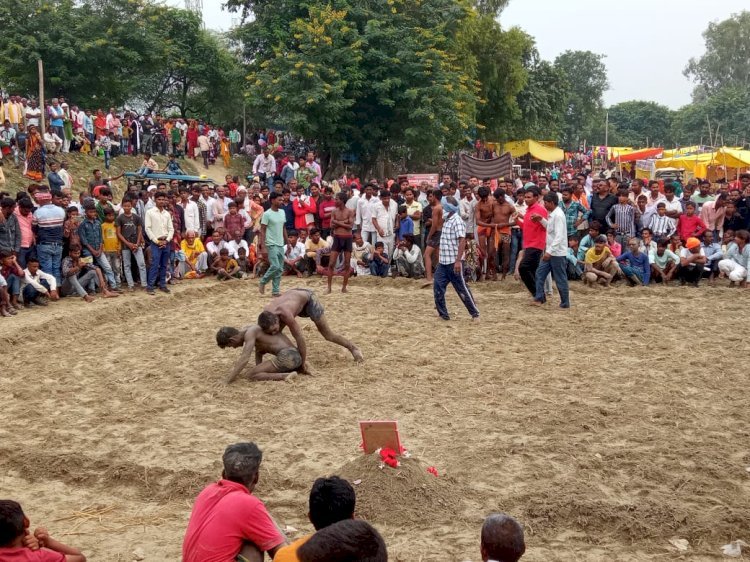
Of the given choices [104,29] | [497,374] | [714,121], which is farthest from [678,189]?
[714,121]

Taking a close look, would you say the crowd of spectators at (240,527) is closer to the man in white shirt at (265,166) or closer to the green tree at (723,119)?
the man in white shirt at (265,166)

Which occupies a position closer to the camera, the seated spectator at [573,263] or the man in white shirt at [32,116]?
the seated spectator at [573,263]

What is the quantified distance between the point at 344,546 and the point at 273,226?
427 inches

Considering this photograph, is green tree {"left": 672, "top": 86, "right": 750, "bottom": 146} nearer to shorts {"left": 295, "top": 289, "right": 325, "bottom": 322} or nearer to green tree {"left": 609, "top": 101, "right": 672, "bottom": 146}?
green tree {"left": 609, "top": 101, "right": 672, "bottom": 146}

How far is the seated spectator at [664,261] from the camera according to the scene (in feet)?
50.0

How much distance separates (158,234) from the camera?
14609mm

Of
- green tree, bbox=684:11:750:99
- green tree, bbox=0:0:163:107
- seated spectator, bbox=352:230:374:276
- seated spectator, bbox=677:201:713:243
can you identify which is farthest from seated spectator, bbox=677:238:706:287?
green tree, bbox=684:11:750:99

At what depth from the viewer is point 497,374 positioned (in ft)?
29.1

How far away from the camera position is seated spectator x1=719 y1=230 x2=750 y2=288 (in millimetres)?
14789

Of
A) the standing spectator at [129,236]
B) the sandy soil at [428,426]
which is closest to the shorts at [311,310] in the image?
the sandy soil at [428,426]

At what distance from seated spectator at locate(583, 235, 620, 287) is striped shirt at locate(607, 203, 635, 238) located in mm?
703

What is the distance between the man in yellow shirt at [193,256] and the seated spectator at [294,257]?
1680 millimetres

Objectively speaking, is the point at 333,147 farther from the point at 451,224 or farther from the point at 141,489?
the point at 141,489

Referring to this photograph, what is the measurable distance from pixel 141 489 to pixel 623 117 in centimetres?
8631
